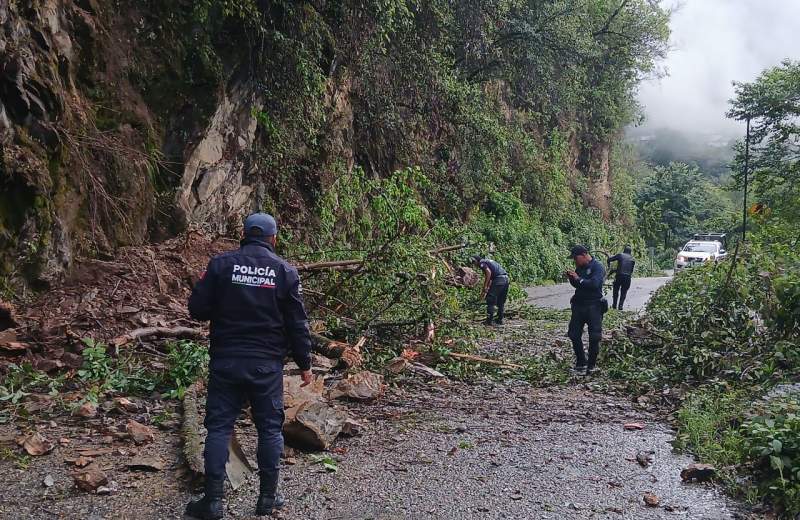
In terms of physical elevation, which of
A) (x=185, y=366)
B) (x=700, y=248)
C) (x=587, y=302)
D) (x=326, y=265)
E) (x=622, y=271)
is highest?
(x=700, y=248)

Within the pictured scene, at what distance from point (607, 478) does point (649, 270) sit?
3645cm

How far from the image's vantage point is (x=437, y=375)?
8172 millimetres

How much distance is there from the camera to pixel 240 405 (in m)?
4.13

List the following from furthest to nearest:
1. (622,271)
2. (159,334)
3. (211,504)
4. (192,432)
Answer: (622,271), (159,334), (192,432), (211,504)

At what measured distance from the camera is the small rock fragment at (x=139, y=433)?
5188 millimetres

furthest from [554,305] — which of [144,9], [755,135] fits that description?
[755,135]

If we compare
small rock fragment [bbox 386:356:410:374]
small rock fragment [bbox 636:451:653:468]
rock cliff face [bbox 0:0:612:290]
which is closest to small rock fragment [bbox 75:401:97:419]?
rock cliff face [bbox 0:0:612:290]

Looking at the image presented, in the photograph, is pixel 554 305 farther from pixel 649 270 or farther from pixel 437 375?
pixel 649 270

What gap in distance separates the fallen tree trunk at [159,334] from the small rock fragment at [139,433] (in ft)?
6.41

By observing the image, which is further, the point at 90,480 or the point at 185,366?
the point at 185,366

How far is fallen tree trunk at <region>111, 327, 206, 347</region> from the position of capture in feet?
23.6

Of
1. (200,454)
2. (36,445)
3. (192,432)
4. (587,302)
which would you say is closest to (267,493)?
(200,454)

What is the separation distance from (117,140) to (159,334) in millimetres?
3408

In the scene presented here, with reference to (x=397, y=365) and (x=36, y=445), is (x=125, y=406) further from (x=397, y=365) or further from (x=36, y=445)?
(x=397, y=365)
